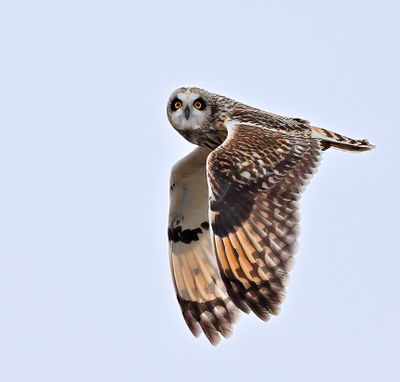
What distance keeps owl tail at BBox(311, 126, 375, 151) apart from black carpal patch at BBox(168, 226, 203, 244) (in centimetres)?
175

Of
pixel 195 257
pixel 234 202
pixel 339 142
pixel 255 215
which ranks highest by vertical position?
pixel 339 142

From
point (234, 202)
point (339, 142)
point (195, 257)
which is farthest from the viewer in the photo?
point (195, 257)

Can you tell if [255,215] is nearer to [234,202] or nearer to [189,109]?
[234,202]

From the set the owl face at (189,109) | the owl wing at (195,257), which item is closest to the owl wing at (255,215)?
the owl face at (189,109)

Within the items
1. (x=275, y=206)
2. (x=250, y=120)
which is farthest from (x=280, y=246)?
(x=250, y=120)

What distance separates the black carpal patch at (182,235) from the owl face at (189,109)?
1.21 metres

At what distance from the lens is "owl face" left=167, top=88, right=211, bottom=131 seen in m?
13.2

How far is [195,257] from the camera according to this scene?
13906 millimetres

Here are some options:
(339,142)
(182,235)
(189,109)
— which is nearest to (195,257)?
(182,235)

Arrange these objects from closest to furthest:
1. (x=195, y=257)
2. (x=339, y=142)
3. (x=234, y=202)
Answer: (x=234, y=202) < (x=339, y=142) < (x=195, y=257)

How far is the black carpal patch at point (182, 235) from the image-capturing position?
13945 mm

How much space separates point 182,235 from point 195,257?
0.28 m

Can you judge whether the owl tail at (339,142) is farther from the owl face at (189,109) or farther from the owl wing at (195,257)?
the owl wing at (195,257)

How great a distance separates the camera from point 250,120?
42.4 feet
